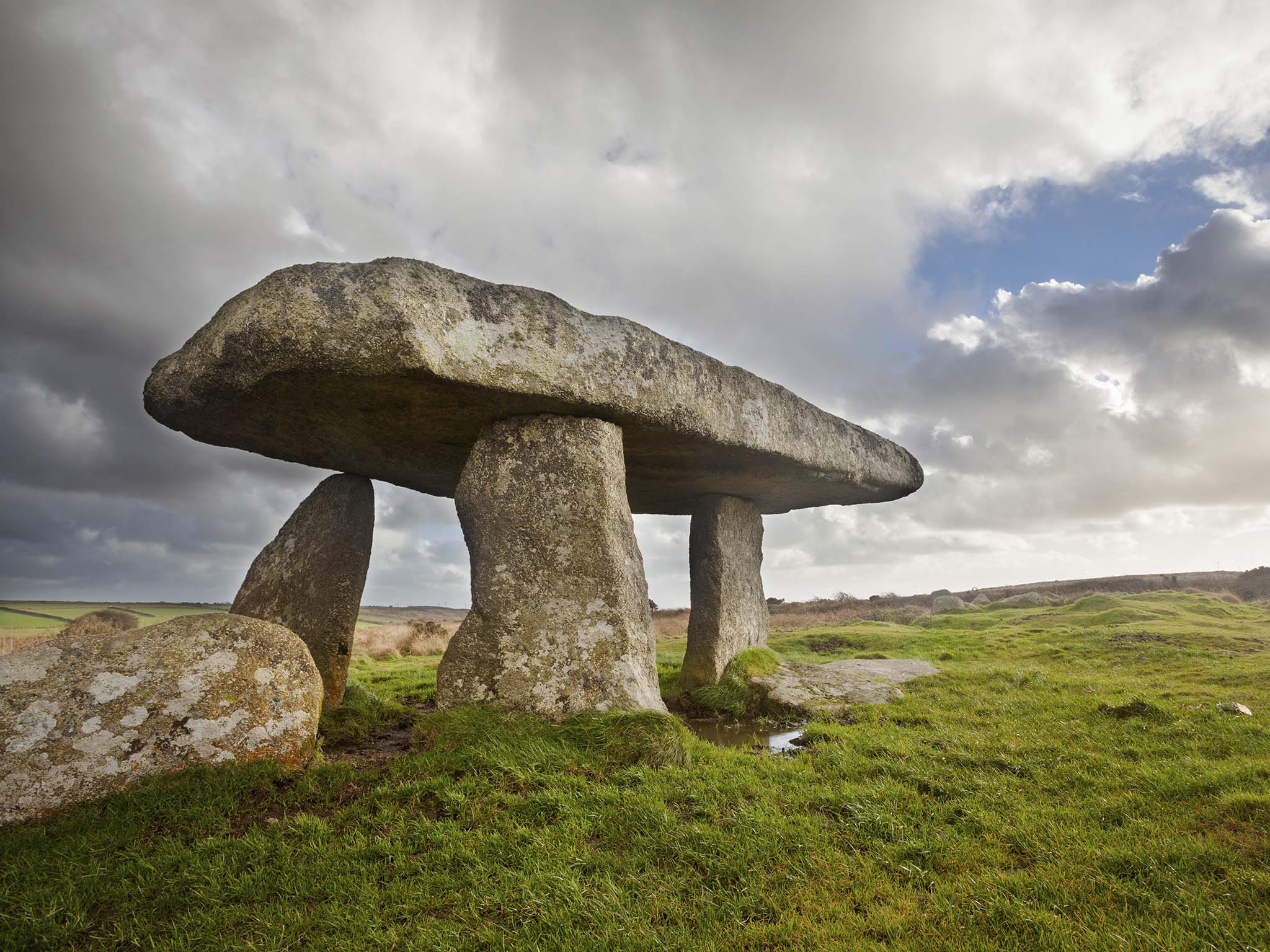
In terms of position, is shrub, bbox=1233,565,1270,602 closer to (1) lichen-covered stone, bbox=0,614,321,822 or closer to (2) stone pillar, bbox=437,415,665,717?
(2) stone pillar, bbox=437,415,665,717

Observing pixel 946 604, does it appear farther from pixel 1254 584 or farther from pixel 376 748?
pixel 376 748

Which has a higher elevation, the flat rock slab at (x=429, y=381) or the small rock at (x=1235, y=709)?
the flat rock slab at (x=429, y=381)

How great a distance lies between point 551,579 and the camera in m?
6.87

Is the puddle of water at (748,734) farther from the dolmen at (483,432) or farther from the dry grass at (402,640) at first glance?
the dry grass at (402,640)

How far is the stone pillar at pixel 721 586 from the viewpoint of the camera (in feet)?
35.7

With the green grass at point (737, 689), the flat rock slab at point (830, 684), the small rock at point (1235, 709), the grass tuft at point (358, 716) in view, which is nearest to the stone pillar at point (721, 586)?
the green grass at point (737, 689)

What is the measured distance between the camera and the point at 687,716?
31.0 feet

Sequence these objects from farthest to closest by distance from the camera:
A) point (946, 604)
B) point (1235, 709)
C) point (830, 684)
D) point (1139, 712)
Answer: point (946, 604), point (830, 684), point (1139, 712), point (1235, 709)

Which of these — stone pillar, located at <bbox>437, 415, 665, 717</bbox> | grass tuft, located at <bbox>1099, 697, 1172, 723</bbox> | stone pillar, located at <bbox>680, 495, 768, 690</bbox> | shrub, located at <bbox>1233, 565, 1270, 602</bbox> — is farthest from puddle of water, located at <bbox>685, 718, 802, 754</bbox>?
shrub, located at <bbox>1233, 565, 1270, 602</bbox>

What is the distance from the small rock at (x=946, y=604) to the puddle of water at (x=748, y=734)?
84.0ft

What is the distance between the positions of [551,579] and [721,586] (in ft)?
16.2

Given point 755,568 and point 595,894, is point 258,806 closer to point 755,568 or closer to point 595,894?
point 595,894

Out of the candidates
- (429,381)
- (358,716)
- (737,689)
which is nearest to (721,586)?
(737,689)

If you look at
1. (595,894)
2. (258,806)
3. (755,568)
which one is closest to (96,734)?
(258,806)
